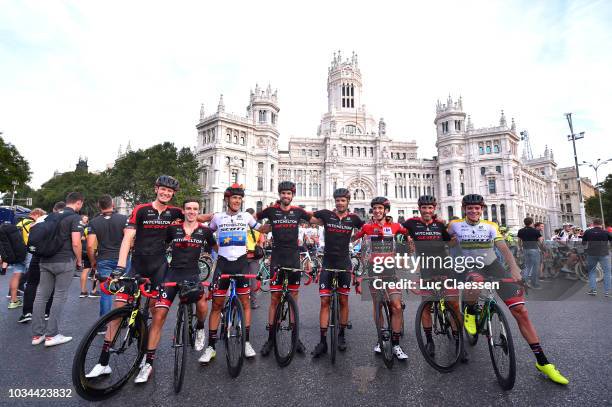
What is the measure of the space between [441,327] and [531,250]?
26.8 ft

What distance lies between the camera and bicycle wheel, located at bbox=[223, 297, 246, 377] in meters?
4.02

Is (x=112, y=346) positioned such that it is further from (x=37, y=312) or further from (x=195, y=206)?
(x=37, y=312)

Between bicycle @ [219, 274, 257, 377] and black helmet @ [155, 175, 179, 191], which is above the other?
black helmet @ [155, 175, 179, 191]

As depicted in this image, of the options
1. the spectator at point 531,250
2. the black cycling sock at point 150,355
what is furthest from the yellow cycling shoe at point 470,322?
the spectator at point 531,250

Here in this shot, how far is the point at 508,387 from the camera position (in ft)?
11.9

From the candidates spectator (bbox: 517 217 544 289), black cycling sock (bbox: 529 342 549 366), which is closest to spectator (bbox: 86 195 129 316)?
black cycling sock (bbox: 529 342 549 366)

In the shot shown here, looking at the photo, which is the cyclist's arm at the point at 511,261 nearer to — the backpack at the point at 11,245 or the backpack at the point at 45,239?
the backpack at the point at 45,239

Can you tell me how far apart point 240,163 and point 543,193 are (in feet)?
247

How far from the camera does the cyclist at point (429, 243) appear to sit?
15.6 feet

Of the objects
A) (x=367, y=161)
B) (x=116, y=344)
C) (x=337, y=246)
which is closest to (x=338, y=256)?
(x=337, y=246)

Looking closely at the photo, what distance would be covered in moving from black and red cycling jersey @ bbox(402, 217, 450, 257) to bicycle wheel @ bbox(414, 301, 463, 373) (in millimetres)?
822

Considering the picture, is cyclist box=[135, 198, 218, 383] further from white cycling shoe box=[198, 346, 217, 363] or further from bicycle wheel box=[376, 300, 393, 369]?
bicycle wheel box=[376, 300, 393, 369]

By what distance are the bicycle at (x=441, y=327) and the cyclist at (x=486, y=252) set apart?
369 mm

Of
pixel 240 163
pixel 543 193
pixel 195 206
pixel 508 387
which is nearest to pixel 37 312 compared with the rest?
pixel 195 206
